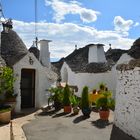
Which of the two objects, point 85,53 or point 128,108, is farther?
point 85,53

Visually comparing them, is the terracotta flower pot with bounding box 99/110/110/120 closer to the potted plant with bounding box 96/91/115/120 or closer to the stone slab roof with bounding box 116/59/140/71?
the potted plant with bounding box 96/91/115/120

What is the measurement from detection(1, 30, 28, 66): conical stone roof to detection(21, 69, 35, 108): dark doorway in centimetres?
109

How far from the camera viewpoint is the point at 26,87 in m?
21.0

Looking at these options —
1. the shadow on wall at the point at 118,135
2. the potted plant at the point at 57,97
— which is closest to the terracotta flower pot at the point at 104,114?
the shadow on wall at the point at 118,135

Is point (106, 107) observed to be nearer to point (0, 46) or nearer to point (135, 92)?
point (135, 92)

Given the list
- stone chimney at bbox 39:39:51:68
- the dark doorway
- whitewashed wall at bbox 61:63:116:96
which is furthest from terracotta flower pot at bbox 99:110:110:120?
whitewashed wall at bbox 61:63:116:96

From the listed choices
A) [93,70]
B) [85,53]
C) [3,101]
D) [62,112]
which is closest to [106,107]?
[62,112]

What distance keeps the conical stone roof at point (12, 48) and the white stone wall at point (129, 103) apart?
832cm

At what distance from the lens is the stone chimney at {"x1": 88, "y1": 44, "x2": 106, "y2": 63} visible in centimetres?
3076

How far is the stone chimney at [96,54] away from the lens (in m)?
30.8

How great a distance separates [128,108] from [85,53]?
22.4 metres

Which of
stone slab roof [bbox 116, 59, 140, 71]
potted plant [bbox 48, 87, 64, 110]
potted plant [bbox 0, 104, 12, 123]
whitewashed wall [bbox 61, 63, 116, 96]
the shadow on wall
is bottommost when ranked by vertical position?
the shadow on wall

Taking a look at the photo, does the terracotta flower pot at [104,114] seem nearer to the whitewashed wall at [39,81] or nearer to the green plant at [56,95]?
the green plant at [56,95]

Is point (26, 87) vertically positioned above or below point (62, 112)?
above
